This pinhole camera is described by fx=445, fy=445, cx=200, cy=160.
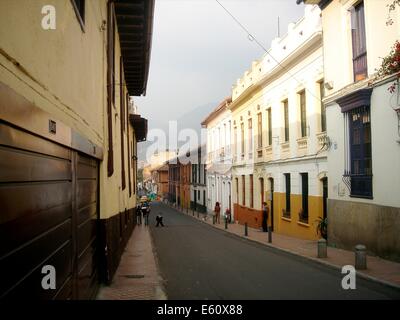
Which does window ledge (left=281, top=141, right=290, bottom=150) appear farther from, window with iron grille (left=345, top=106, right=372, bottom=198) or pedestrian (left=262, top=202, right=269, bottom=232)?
window with iron grille (left=345, top=106, right=372, bottom=198)

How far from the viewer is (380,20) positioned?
39.7 ft

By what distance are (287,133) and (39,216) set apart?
62.2ft

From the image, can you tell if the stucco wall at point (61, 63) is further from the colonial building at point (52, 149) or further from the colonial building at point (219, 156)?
the colonial building at point (219, 156)

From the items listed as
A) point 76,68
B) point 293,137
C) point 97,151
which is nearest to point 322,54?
point 293,137

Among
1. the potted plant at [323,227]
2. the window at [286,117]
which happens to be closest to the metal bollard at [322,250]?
the potted plant at [323,227]

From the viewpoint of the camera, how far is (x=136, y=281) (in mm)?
9992

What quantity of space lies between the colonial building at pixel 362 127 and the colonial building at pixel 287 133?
220cm

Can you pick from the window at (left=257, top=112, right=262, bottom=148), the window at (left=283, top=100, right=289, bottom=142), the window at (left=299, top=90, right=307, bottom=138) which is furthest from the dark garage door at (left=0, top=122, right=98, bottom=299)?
the window at (left=257, top=112, right=262, bottom=148)

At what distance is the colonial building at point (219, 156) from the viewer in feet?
113

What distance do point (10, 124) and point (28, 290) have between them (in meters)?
1.29

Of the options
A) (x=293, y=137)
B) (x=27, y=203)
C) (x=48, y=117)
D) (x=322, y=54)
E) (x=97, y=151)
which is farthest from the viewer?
(x=293, y=137)

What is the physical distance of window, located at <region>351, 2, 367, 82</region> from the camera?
43.5ft

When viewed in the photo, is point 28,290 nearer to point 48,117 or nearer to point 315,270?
point 48,117

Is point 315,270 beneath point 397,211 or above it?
beneath
